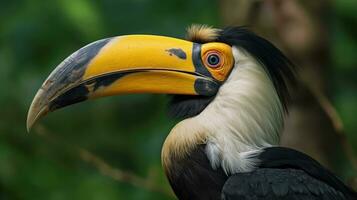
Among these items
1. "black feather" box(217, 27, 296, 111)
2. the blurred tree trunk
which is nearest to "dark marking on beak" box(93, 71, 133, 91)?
"black feather" box(217, 27, 296, 111)

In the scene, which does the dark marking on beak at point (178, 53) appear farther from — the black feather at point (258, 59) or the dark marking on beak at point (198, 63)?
the black feather at point (258, 59)

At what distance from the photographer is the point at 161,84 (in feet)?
19.1

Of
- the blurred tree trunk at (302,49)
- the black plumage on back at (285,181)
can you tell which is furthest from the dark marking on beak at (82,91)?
the blurred tree trunk at (302,49)

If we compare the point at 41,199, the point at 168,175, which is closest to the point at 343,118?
the point at 41,199

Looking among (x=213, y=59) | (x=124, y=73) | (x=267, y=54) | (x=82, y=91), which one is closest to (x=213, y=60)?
(x=213, y=59)

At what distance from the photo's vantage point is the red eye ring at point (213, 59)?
5914 mm

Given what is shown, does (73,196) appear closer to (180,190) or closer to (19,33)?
(19,33)

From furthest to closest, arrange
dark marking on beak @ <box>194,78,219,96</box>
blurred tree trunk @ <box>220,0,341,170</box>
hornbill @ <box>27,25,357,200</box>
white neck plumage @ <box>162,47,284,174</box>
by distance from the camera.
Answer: blurred tree trunk @ <box>220,0,341,170</box>, dark marking on beak @ <box>194,78,219,96</box>, white neck plumage @ <box>162,47,284,174</box>, hornbill @ <box>27,25,357,200</box>

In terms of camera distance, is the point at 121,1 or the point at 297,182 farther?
the point at 121,1

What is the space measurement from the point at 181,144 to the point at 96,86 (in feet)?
1.72

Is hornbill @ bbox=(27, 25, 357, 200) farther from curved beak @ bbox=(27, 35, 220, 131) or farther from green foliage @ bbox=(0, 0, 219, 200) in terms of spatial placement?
green foliage @ bbox=(0, 0, 219, 200)

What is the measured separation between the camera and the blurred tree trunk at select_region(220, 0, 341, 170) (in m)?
6.99

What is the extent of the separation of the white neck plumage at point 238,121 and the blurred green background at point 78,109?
2178 mm

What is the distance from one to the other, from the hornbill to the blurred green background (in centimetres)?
216
